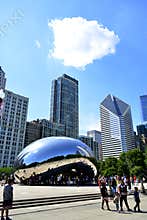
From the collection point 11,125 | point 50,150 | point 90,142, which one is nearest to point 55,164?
point 50,150

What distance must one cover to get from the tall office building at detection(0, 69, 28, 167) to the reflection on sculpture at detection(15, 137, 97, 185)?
93.8 m

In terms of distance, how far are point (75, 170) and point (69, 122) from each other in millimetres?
149025

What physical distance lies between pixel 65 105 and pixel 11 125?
210ft

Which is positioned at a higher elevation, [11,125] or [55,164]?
[11,125]

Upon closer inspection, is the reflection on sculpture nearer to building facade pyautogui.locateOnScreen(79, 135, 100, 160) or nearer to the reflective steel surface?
the reflective steel surface

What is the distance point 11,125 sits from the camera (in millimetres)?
125625

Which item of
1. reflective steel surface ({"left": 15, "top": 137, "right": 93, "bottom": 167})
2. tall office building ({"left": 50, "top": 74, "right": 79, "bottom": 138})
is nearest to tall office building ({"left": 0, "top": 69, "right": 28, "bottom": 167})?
tall office building ({"left": 50, "top": 74, "right": 79, "bottom": 138})

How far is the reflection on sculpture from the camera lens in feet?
→ 83.4

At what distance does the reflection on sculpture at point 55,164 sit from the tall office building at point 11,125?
93815 mm

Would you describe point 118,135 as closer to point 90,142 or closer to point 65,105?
point 90,142

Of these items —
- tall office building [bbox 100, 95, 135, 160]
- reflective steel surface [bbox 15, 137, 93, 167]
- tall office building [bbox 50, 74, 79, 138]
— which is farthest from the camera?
tall office building [bbox 100, 95, 135, 160]

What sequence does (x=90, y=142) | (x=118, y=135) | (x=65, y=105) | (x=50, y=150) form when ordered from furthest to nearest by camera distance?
(x=118, y=135)
(x=90, y=142)
(x=65, y=105)
(x=50, y=150)

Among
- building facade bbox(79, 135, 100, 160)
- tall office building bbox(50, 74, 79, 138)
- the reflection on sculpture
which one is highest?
tall office building bbox(50, 74, 79, 138)

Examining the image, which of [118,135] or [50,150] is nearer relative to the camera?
[50,150]
